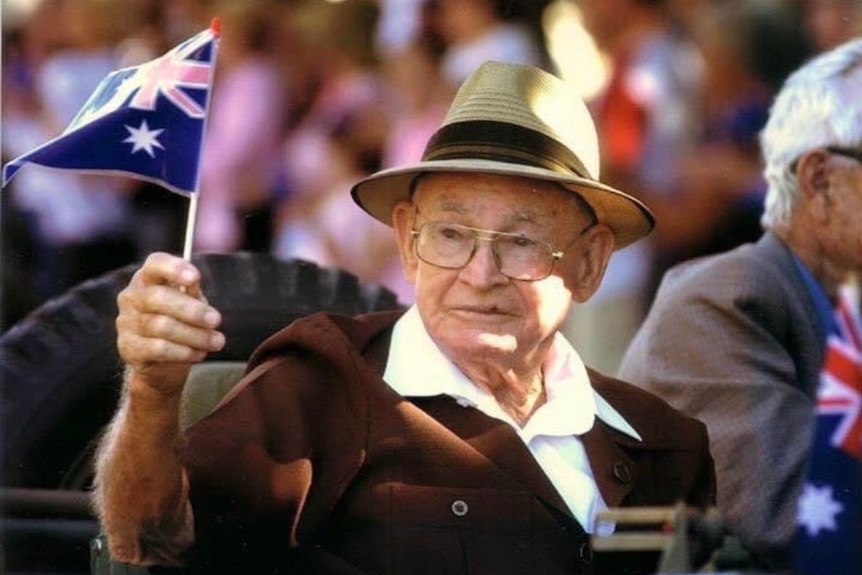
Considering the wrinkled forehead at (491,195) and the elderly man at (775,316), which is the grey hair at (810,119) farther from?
the wrinkled forehead at (491,195)

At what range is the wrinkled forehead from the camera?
3.76 m

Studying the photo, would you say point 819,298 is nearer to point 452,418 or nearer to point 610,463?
point 610,463

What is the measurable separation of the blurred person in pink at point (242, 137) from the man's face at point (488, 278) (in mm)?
2227

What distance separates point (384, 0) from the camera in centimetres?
605

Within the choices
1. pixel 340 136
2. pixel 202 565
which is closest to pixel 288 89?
pixel 340 136

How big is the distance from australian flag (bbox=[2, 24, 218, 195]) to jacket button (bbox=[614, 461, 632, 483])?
2.88 feet

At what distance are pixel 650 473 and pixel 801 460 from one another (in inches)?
15.7

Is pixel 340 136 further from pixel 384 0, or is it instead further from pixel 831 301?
pixel 831 301

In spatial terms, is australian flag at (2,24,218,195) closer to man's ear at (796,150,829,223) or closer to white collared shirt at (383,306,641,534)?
white collared shirt at (383,306,641,534)

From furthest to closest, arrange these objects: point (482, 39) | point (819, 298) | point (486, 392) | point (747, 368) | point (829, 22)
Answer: point (482, 39)
point (829, 22)
point (819, 298)
point (747, 368)
point (486, 392)

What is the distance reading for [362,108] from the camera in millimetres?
6012

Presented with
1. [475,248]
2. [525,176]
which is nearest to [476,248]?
[475,248]

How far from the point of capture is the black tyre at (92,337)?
4422 mm

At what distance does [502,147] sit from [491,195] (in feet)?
0.28
